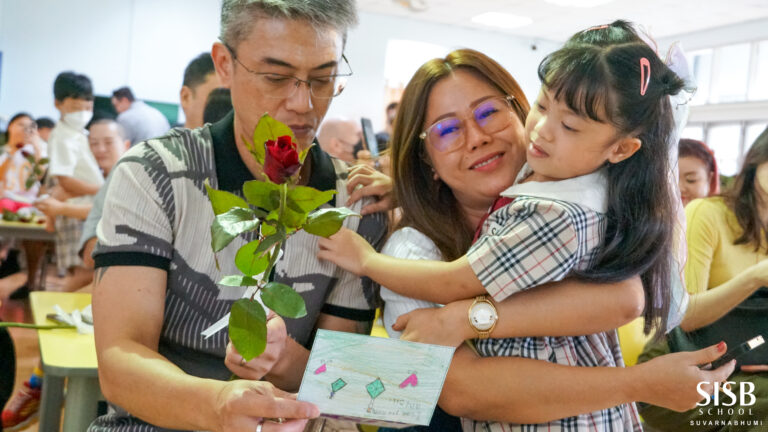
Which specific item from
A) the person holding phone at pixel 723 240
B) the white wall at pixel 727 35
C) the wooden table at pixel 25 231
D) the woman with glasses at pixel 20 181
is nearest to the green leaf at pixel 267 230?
the person holding phone at pixel 723 240

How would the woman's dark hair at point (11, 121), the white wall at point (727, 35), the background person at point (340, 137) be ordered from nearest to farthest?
1. the background person at point (340, 137)
2. the woman's dark hair at point (11, 121)
3. the white wall at point (727, 35)

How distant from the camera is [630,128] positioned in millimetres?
1385

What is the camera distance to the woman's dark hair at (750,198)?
267cm

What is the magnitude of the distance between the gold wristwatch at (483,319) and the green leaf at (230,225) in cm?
55

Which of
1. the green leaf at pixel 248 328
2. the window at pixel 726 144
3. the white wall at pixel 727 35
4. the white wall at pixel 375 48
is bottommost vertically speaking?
the green leaf at pixel 248 328

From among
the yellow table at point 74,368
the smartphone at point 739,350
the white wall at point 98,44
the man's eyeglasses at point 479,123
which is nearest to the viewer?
the man's eyeglasses at point 479,123

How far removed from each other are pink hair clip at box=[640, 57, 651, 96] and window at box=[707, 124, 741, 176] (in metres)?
10.1

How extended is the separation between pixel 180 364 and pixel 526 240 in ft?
2.47

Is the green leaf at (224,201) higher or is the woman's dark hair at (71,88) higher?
the woman's dark hair at (71,88)

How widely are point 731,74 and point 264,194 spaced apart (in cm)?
1125

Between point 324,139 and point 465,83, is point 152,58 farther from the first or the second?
point 465,83

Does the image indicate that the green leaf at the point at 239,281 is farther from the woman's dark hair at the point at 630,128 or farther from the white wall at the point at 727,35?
the white wall at the point at 727,35

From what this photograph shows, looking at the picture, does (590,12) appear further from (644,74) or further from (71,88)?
(644,74)

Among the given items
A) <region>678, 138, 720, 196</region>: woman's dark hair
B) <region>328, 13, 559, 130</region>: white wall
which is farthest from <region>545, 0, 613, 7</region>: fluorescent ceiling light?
<region>678, 138, 720, 196</region>: woman's dark hair
